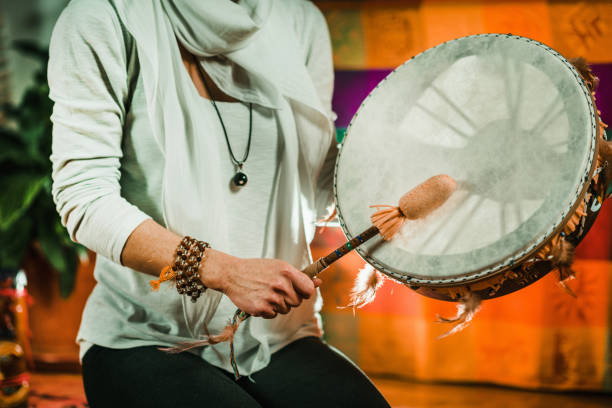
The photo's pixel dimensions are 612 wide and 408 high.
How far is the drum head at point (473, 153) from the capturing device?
667 mm

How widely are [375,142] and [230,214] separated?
0.96 ft

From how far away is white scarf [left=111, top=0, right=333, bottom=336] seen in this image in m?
0.84

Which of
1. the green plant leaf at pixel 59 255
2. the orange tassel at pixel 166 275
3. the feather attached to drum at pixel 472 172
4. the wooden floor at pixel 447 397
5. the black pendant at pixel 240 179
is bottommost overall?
the wooden floor at pixel 447 397

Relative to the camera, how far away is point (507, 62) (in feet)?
2.51

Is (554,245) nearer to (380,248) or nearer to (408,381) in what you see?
(380,248)

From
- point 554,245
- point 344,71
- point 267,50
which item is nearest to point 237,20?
point 267,50

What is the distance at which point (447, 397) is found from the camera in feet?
6.95

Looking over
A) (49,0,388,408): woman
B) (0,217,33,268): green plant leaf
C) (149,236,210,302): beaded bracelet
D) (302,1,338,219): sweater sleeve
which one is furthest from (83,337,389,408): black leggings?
(0,217,33,268): green plant leaf

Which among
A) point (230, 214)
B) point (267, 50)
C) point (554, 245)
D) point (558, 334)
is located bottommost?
point (558, 334)

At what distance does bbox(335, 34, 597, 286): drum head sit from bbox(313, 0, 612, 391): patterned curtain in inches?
53.8

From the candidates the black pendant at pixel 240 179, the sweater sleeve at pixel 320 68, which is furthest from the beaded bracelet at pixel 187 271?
the sweater sleeve at pixel 320 68

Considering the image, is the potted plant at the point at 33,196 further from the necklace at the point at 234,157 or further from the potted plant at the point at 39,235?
the necklace at the point at 234,157

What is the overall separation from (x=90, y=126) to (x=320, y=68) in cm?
51

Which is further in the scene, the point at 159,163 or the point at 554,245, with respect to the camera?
the point at 159,163
